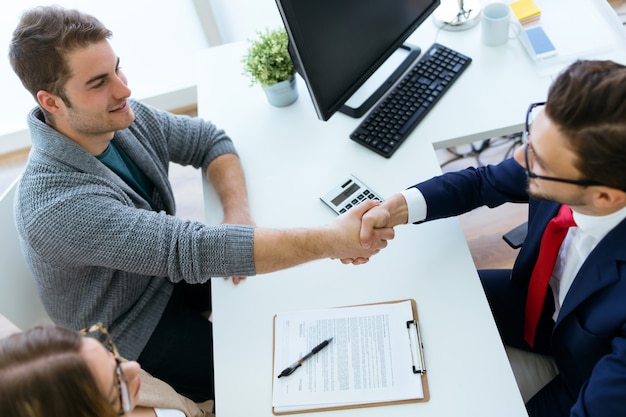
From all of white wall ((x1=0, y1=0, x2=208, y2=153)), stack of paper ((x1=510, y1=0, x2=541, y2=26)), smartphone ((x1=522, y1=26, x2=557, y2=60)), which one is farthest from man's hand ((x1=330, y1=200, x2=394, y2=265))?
white wall ((x1=0, y1=0, x2=208, y2=153))

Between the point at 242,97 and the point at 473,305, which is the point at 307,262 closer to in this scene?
the point at 473,305

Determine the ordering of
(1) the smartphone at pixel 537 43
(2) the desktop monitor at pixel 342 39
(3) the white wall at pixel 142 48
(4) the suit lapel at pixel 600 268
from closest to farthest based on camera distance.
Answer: (4) the suit lapel at pixel 600 268 → (2) the desktop monitor at pixel 342 39 → (1) the smartphone at pixel 537 43 → (3) the white wall at pixel 142 48

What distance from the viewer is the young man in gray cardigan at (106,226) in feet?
4.30

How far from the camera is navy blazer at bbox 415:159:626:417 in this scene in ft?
3.30

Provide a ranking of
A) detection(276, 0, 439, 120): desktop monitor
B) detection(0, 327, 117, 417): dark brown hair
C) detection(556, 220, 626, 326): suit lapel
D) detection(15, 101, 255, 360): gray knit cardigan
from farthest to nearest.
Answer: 1. detection(276, 0, 439, 120): desktop monitor
2. detection(15, 101, 255, 360): gray knit cardigan
3. detection(556, 220, 626, 326): suit lapel
4. detection(0, 327, 117, 417): dark brown hair

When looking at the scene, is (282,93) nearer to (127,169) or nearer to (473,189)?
(127,169)

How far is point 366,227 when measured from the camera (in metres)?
1.31

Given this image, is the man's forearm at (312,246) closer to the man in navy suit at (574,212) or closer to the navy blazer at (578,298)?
the man in navy suit at (574,212)

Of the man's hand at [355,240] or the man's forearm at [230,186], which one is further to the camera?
the man's forearm at [230,186]

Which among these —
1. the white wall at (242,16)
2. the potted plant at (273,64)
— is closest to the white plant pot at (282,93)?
the potted plant at (273,64)

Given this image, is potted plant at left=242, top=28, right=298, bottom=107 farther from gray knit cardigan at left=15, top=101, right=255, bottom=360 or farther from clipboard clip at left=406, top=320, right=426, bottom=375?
clipboard clip at left=406, top=320, right=426, bottom=375

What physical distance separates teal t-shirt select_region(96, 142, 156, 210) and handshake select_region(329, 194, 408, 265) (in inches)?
24.2

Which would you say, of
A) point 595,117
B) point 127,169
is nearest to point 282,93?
point 127,169

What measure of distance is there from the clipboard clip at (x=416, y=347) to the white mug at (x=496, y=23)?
1021 mm
